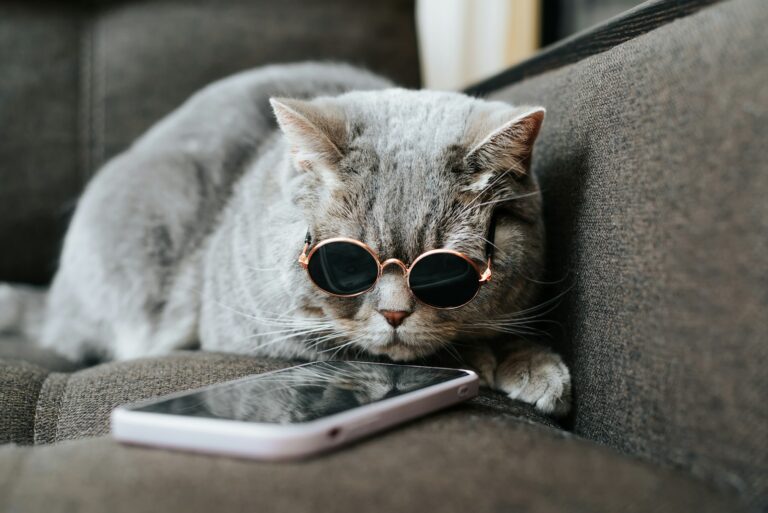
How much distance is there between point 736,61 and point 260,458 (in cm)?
56

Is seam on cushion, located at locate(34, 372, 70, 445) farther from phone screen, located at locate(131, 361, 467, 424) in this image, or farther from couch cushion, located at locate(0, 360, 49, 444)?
phone screen, located at locate(131, 361, 467, 424)

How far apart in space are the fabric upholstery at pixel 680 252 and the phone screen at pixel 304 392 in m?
0.20

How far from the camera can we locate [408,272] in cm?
81

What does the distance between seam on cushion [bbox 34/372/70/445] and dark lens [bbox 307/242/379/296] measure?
37 centimetres

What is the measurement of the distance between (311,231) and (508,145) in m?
0.29

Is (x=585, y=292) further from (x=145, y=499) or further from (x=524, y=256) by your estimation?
(x=145, y=499)

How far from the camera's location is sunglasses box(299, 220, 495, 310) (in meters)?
0.80

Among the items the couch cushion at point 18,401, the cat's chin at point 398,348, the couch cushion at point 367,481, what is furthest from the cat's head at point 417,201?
the couch cushion at point 18,401

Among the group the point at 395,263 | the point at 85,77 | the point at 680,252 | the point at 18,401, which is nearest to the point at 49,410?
the point at 18,401

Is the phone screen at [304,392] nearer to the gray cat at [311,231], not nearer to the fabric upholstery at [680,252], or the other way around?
the gray cat at [311,231]

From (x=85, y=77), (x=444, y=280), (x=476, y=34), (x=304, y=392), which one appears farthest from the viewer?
(x=476, y=34)

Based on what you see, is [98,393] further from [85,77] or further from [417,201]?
[85,77]

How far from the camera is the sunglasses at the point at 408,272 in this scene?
31.6 inches

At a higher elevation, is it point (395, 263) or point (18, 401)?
point (395, 263)
